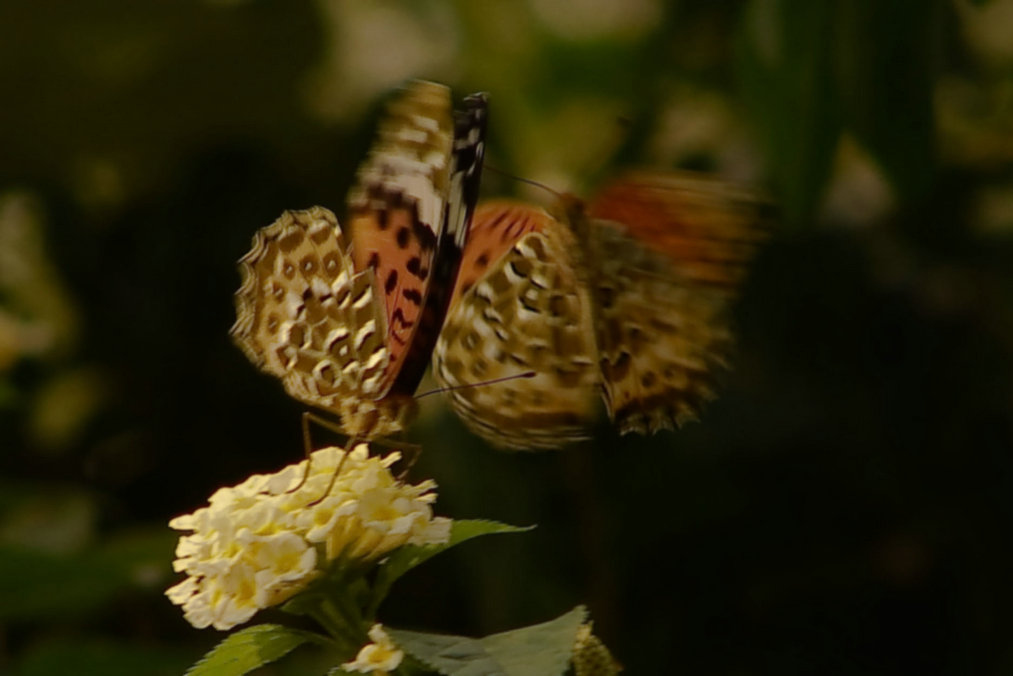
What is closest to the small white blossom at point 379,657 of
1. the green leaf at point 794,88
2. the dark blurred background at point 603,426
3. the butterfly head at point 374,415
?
the butterfly head at point 374,415

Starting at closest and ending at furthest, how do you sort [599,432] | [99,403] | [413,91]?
[413,91] < [599,432] < [99,403]

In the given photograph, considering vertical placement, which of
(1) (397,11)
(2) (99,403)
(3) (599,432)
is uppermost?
(1) (397,11)

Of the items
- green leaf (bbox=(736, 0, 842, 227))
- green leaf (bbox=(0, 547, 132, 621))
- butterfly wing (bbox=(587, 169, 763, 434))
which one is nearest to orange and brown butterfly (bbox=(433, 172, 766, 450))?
butterfly wing (bbox=(587, 169, 763, 434))

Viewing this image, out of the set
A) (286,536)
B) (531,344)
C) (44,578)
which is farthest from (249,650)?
(44,578)

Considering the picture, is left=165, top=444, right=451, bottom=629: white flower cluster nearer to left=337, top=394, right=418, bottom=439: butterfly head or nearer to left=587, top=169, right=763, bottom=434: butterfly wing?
left=337, top=394, right=418, bottom=439: butterfly head

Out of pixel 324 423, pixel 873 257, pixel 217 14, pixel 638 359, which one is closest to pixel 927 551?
pixel 873 257

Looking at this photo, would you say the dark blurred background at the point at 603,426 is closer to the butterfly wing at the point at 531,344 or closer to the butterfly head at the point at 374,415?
the butterfly wing at the point at 531,344

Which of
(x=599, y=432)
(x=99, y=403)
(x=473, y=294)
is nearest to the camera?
(x=473, y=294)

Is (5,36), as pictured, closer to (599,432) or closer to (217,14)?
(217,14)
